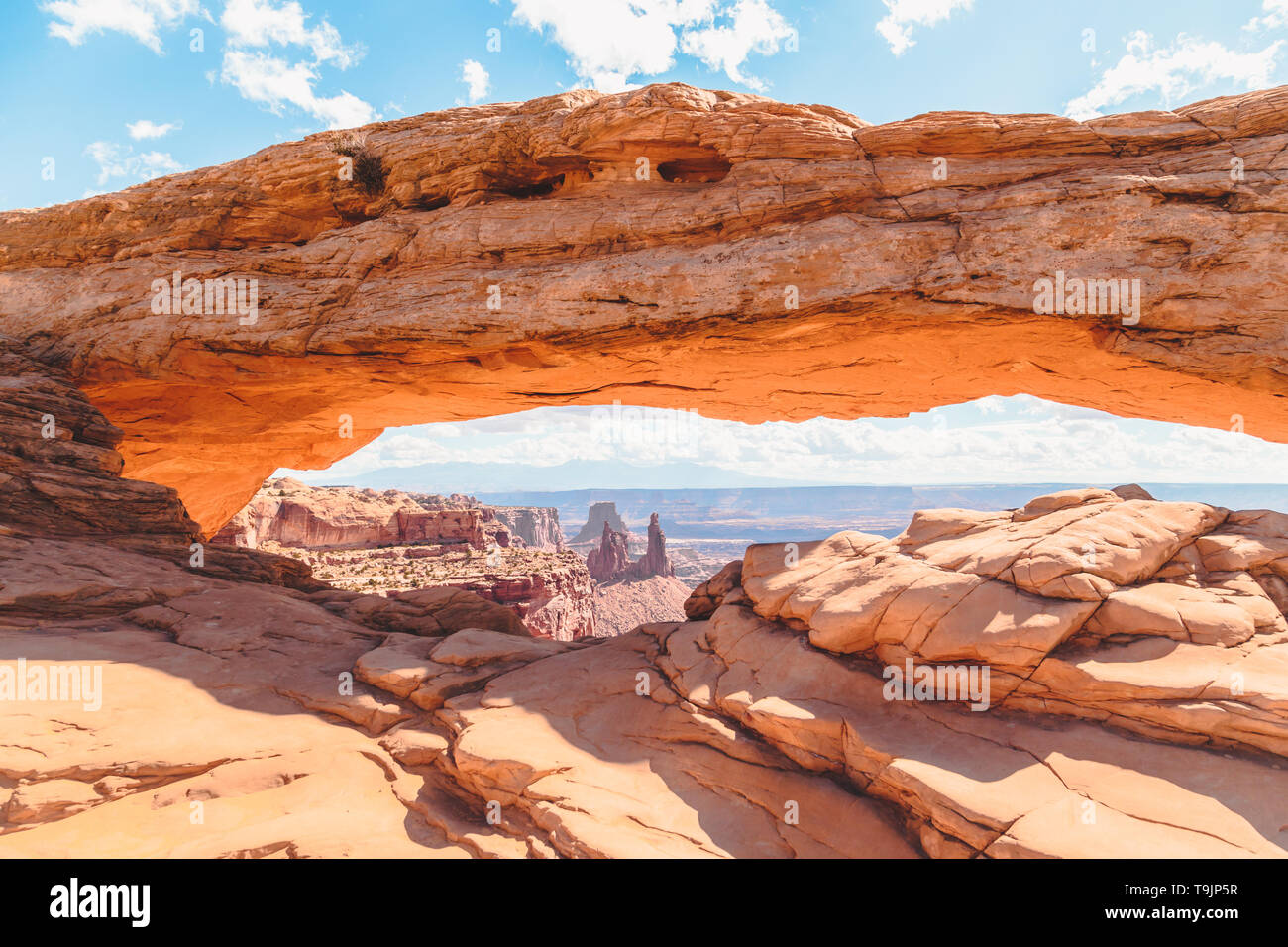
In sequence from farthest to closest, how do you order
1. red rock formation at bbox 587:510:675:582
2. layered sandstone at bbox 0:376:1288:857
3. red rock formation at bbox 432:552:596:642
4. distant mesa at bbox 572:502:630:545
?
distant mesa at bbox 572:502:630:545
red rock formation at bbox 587:510:675:582
red rock formation at bbox 432:552:596:642
layered sandstone at bbox 0:376:1288:857

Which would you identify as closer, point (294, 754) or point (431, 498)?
point (294, 754)

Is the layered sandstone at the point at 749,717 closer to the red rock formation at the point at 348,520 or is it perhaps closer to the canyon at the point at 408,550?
the canyon at the point at 408,550

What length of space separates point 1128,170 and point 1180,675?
9.50 meters

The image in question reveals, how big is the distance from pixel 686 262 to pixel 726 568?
7.34 m

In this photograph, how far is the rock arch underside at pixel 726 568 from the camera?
6859 mm

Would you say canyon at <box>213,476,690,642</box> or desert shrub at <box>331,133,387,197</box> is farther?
canyon at <box>213,476,690,642</box>

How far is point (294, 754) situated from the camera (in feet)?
26.7

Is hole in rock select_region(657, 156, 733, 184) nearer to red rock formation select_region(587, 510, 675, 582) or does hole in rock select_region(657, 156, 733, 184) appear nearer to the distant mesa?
red rock formation select_region(587, 510, 675, 582)

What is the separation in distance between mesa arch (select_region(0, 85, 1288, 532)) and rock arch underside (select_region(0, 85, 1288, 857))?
9cm

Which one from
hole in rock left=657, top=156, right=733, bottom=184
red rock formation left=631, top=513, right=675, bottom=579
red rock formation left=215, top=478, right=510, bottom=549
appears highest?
hole in rock left=657, top=156, right=733, bottom=184

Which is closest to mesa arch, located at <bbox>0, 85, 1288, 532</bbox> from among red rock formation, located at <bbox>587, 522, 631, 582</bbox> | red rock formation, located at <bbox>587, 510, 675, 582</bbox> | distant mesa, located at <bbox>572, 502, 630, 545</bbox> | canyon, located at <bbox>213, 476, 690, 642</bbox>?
canyon, located at <bbox>213, 476, 690, 642</bbox>

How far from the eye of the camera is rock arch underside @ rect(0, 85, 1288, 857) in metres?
6.86
